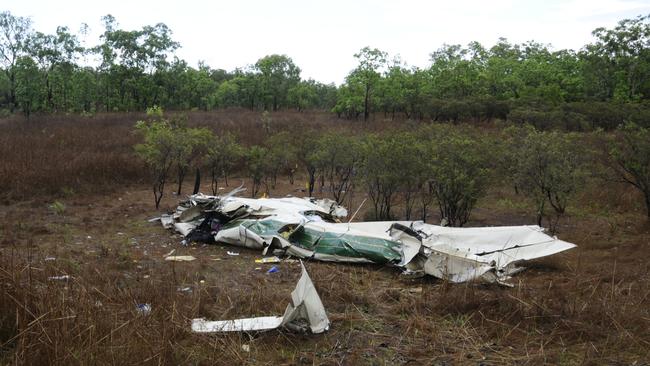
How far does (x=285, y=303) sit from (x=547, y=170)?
18.3 ft

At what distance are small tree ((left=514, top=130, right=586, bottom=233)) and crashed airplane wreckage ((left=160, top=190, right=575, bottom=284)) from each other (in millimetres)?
1536

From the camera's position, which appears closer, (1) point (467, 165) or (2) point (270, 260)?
(2) point (270, 260)

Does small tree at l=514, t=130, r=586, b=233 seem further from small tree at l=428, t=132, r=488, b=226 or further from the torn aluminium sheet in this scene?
the torn aluminium sheet

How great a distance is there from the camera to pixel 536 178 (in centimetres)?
801

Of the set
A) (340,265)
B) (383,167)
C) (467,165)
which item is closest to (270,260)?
(340,265)

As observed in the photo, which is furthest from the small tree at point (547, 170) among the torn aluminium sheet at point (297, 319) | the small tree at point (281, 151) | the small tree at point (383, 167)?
the torn aluminium sheet at point (297, 319)

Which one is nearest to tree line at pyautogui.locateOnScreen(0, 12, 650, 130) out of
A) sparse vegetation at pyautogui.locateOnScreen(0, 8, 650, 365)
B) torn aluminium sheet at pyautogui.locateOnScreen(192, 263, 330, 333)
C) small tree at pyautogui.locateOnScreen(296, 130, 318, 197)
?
sparse vegetation at pyautogui.locateOnScreen(0, 8, 650, 365)

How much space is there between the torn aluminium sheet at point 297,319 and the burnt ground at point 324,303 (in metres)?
0.08

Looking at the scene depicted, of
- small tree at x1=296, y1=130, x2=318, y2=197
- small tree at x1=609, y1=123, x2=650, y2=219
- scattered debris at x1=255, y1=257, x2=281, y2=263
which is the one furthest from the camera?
small tree at x1=296, y1=130, x2=318, y2=197

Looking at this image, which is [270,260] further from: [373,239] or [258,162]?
[258,162]

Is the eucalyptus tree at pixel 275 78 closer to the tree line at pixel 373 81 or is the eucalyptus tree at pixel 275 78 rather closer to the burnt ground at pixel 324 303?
the tree line at pixel 373 81

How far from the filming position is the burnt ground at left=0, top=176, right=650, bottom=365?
2752 mm

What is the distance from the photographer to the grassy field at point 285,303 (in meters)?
2.78

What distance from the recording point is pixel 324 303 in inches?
182
